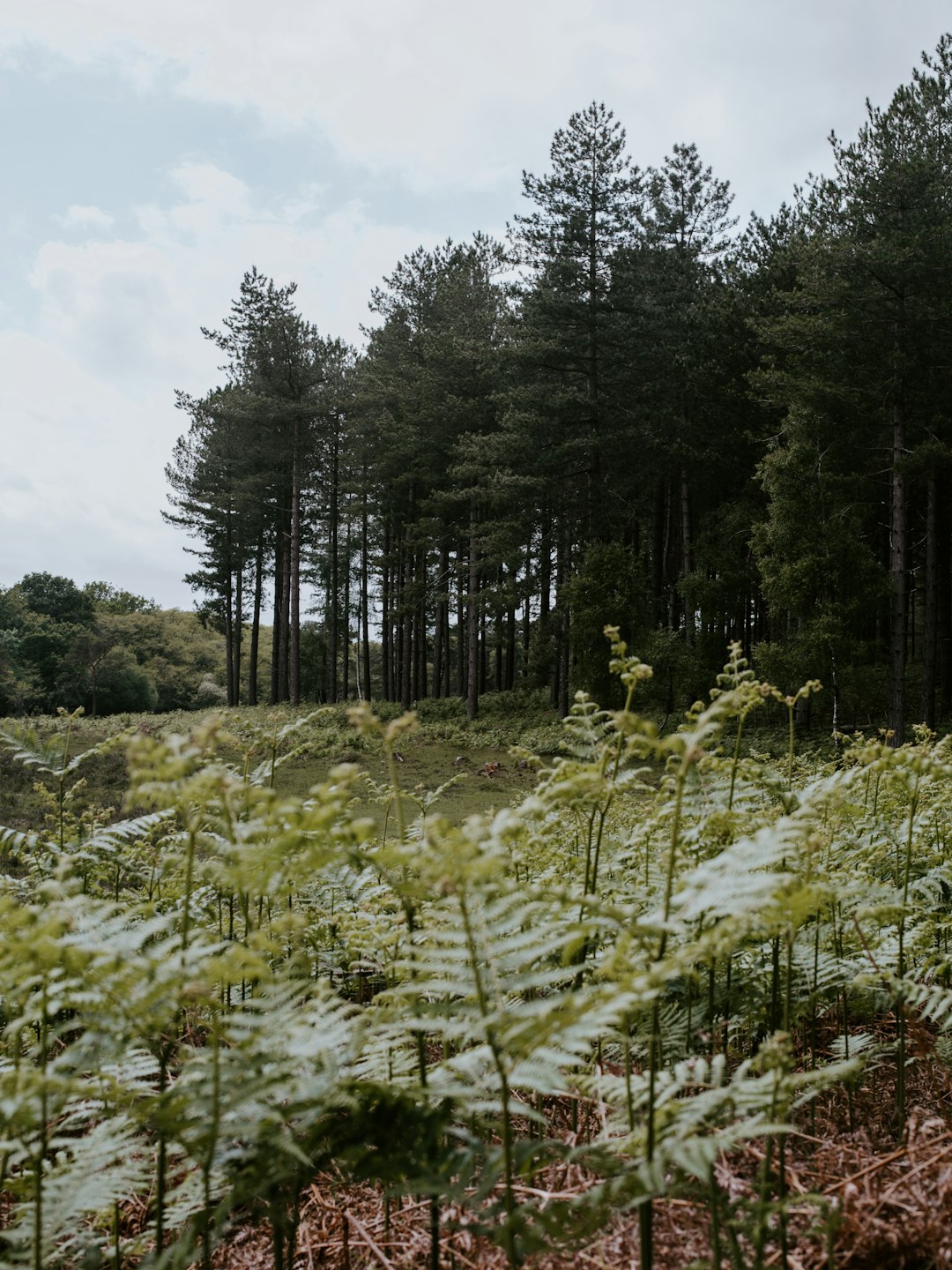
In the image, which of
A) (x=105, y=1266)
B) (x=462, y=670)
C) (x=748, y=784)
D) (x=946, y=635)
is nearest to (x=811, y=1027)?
(x=748, y=784)

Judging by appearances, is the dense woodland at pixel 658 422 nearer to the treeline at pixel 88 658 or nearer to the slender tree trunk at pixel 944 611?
the slender tree trunk at pixel 944 611

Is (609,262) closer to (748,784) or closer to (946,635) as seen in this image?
(946,635)

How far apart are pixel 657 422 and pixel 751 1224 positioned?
21.0 metres

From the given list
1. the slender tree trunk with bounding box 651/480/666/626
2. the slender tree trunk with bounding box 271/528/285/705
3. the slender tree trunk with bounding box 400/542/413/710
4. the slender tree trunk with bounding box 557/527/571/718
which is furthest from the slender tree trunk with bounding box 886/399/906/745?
the slender tree trunk with bounding box 271/528/285/705

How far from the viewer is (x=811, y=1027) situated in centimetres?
196

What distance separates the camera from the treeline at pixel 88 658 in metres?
36.6

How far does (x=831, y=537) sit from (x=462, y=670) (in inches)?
878

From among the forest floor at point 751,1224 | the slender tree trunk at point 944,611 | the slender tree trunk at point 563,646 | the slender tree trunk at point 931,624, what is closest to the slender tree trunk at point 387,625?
the slender tree trunk at point 563,646

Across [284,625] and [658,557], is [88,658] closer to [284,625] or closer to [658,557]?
[284,625]

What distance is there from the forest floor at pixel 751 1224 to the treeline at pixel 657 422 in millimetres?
15016

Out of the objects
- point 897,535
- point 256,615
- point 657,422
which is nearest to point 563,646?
point 657,422

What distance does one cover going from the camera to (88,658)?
40750 mm

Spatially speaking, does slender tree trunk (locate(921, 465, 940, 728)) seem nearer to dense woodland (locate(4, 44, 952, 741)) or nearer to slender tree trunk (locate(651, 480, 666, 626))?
dense woodland (locate(4, 44, 952, 741))

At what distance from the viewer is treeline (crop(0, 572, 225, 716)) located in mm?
36625
